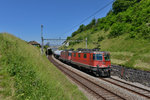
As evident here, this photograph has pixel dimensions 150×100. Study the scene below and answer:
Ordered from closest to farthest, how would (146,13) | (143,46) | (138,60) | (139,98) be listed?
(139,98), (138,60), (143,46), (146,13)

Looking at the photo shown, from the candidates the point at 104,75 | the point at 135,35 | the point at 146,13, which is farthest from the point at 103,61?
the point at 146,13


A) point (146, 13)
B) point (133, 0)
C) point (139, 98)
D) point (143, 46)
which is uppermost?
point (133, 0)

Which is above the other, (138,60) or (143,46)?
(143,46)

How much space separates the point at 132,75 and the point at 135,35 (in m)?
18.1

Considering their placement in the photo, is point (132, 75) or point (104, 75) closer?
point (132, 75)

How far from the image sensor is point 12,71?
22.4 ft

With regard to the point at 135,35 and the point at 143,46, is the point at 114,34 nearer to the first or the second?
the point at 135,35

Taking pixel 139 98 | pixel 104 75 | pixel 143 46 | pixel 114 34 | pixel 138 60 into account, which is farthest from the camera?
pixel 114 34

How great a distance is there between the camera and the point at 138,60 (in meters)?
20.5

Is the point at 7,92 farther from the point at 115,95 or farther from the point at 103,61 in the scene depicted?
the point at 103,61

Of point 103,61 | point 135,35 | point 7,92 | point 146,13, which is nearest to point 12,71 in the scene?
point 7,92

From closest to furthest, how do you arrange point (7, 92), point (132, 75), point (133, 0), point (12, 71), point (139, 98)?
point (7, 92) < point (12, 71) < point (139, 98) < point (132, 75) < point (133, 0)

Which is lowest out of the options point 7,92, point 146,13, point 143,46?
point 7,92

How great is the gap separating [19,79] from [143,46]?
2456cm
